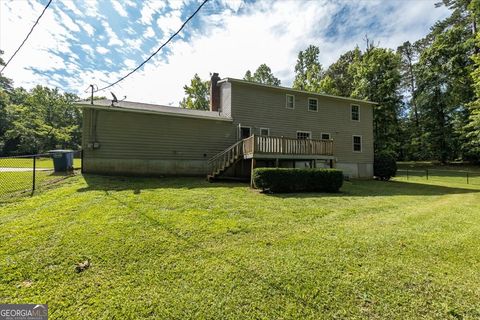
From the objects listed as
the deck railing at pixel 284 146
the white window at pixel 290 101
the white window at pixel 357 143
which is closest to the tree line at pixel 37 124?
the white window at pixel 290 101

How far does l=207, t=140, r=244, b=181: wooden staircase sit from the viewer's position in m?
11.7

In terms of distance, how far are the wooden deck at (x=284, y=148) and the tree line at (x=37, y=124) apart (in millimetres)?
28901

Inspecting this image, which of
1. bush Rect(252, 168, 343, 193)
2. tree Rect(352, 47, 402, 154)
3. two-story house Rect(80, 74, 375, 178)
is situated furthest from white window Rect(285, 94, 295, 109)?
tree Rect(352, 47, 402, 154)

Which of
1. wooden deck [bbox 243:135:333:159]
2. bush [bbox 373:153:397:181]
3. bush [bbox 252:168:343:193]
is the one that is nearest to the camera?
bush [bbox 252:168:343:193]

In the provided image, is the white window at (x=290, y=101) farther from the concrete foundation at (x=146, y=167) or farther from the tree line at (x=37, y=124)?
the tree line at (x=37, y=124)

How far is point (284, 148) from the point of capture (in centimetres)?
1124

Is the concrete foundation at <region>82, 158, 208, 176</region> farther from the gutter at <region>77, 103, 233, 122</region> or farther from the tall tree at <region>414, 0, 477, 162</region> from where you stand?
the tall tree at <region>414, 0, 477, 162</region>

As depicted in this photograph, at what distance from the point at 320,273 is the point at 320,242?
3.81 feet

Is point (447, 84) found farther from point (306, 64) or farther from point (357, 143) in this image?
point (357, 143)

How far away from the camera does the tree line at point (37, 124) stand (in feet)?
104

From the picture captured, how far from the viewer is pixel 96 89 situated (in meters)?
11.7

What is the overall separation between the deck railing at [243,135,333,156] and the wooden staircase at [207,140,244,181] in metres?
0.41

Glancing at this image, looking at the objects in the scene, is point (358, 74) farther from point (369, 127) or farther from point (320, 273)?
point (320, 273)

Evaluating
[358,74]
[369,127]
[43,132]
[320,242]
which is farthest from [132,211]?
[43,132]
